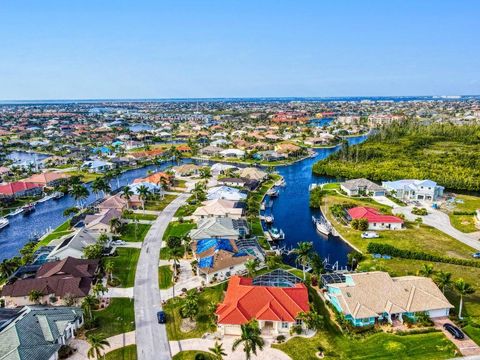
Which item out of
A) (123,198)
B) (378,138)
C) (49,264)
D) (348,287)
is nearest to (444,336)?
(348,287)

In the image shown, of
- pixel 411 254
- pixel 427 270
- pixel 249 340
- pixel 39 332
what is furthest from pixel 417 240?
pixel 39 332

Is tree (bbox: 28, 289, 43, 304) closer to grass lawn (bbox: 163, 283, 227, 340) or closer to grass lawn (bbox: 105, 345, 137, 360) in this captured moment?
grass lawn (bbox: 105, 345, 137, 360)

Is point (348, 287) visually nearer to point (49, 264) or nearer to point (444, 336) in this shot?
point (444, 336)

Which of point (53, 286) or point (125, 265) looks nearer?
point (53, 286)

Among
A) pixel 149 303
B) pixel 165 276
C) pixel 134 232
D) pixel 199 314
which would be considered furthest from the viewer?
pixel 134 232

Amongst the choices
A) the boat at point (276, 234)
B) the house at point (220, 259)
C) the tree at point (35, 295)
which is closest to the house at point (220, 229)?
the house at point (220, 259)

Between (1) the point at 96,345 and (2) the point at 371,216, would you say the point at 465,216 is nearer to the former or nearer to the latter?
(2) the point at 371,216

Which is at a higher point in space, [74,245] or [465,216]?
[74,245]

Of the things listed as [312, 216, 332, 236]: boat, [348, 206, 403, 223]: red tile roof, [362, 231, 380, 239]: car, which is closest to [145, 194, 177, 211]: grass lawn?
[312, 216, 332, 236]: boat
